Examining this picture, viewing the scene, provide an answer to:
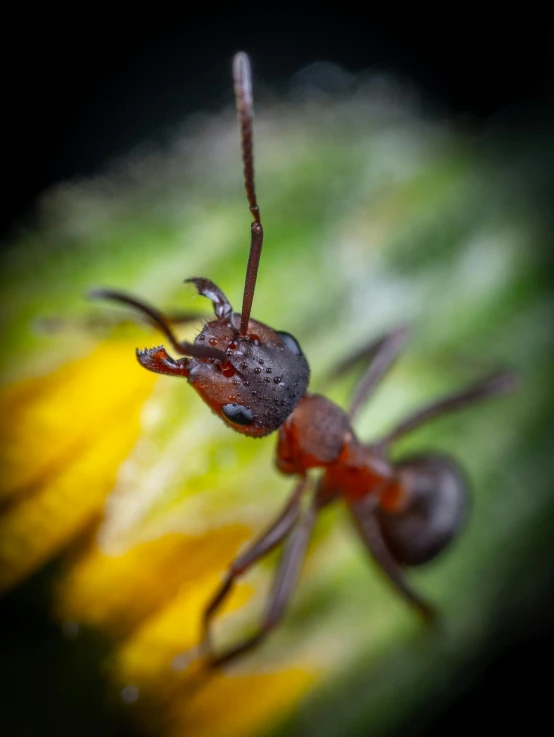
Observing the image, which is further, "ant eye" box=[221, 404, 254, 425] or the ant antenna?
"ant eye" box=[221, 404, 254, 425]

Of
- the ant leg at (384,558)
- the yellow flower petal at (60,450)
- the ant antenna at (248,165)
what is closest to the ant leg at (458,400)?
the ant leg at (384,558)

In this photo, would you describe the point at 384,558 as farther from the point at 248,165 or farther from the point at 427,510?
the point at 248,165

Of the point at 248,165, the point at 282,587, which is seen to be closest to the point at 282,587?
the point at 282,587

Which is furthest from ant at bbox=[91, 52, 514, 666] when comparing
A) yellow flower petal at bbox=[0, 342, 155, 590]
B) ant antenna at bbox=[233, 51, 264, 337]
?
yellow flower petal at bbox=[0, 342, 155, 590]

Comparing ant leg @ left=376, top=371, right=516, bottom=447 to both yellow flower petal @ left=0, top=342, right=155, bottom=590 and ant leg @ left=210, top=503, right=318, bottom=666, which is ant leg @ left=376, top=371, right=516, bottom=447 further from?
yellow flower petal @ left=0, top=342, right=155, bottom=590

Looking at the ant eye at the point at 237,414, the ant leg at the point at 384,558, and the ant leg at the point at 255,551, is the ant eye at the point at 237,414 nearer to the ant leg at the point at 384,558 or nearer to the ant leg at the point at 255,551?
the ant leg at the point at 255,551

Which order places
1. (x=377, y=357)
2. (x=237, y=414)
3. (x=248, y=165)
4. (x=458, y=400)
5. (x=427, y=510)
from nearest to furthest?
(x=248, y=165) < (x=237, y=414) < (x=377, y=357) < (x=458, y=400) < (x=427, y=510)

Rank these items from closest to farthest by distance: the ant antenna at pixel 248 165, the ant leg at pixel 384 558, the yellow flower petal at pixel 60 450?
1. the ant antenna at pixel 248 165
2. the yellow flower petal at pixel 60 450
3. the ant leg at pixel 384 558

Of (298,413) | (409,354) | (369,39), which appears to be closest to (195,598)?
(298,413)
